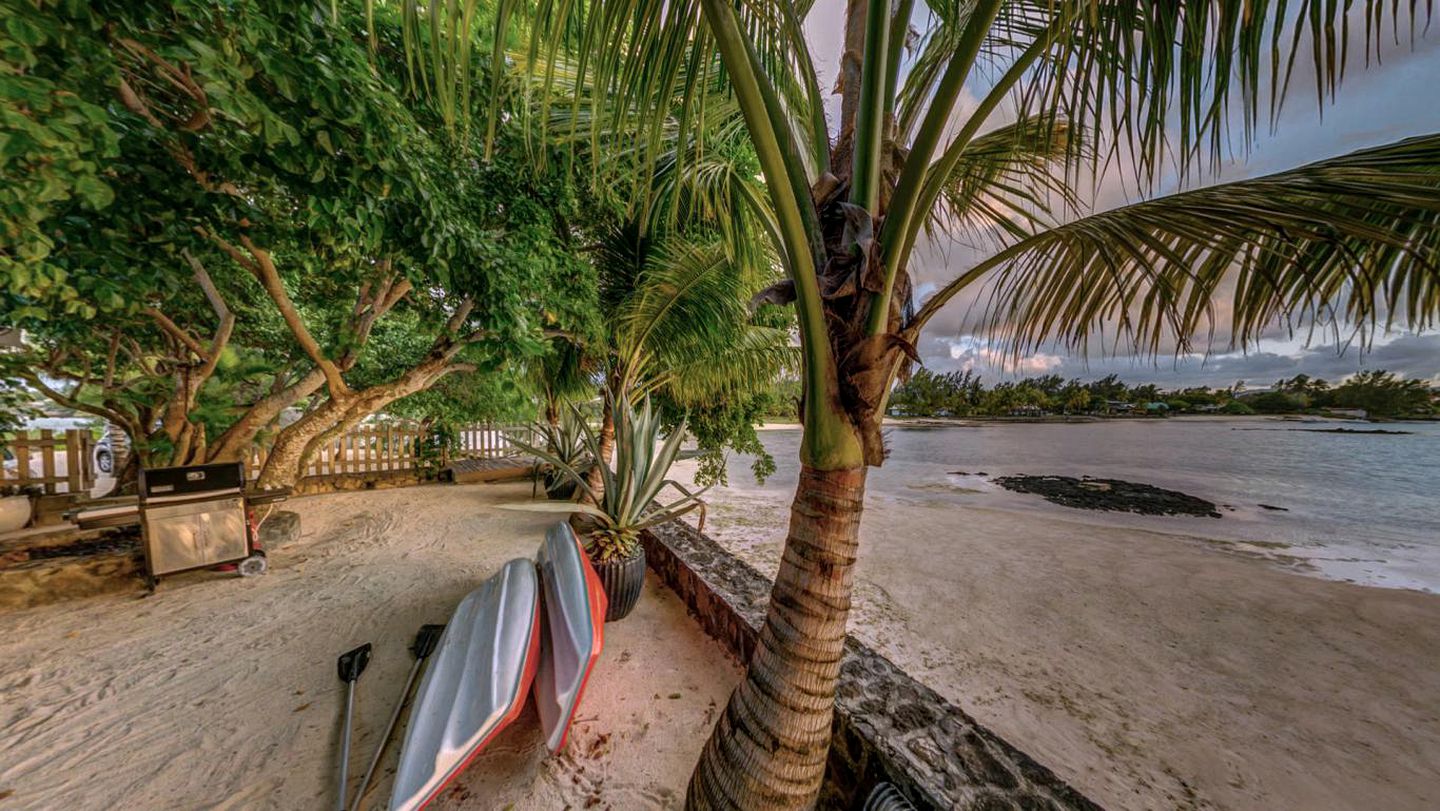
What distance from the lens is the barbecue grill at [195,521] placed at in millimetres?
2889

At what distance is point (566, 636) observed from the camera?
69.6 inches

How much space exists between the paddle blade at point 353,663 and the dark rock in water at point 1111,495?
45.2 ft

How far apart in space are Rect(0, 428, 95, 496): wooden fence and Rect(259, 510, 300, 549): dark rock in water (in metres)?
2.75

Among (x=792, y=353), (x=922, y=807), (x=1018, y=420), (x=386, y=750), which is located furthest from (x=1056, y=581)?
(x=1018, y=420)

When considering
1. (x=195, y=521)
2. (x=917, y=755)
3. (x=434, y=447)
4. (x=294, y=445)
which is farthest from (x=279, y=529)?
(x=917, y=755)

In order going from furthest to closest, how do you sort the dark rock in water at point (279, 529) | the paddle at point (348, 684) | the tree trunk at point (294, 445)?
the tree trunk at point (294, 445) → the dark rock in water at point (279, 529) → the paddle at point (348, 684)

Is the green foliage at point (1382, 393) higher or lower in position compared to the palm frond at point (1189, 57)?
lower

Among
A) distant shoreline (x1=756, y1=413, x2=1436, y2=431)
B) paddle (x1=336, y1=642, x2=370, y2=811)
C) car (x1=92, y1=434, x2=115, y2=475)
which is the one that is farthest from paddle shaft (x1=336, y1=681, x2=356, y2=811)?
distant shoreline (x1=756, y1=413, x2=1436, y2=431)

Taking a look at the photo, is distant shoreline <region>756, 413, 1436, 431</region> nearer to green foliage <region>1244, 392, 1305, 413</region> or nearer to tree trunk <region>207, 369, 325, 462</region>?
green foliage <region>1244, 392, 1305, 413</region>

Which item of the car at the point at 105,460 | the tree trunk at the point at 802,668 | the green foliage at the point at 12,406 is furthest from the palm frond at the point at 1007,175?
the car at the point at 105,460

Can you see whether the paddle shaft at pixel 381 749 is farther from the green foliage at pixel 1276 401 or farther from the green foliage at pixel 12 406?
the green foliage at pixel 1276 401

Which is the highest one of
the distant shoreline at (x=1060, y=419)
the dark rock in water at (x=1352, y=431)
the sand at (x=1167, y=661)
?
the distant shoreline at (x=1060, y=419)

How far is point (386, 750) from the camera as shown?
1.61m

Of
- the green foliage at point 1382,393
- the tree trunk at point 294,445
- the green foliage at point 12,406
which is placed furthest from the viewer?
the green foliage at point 1382,393
